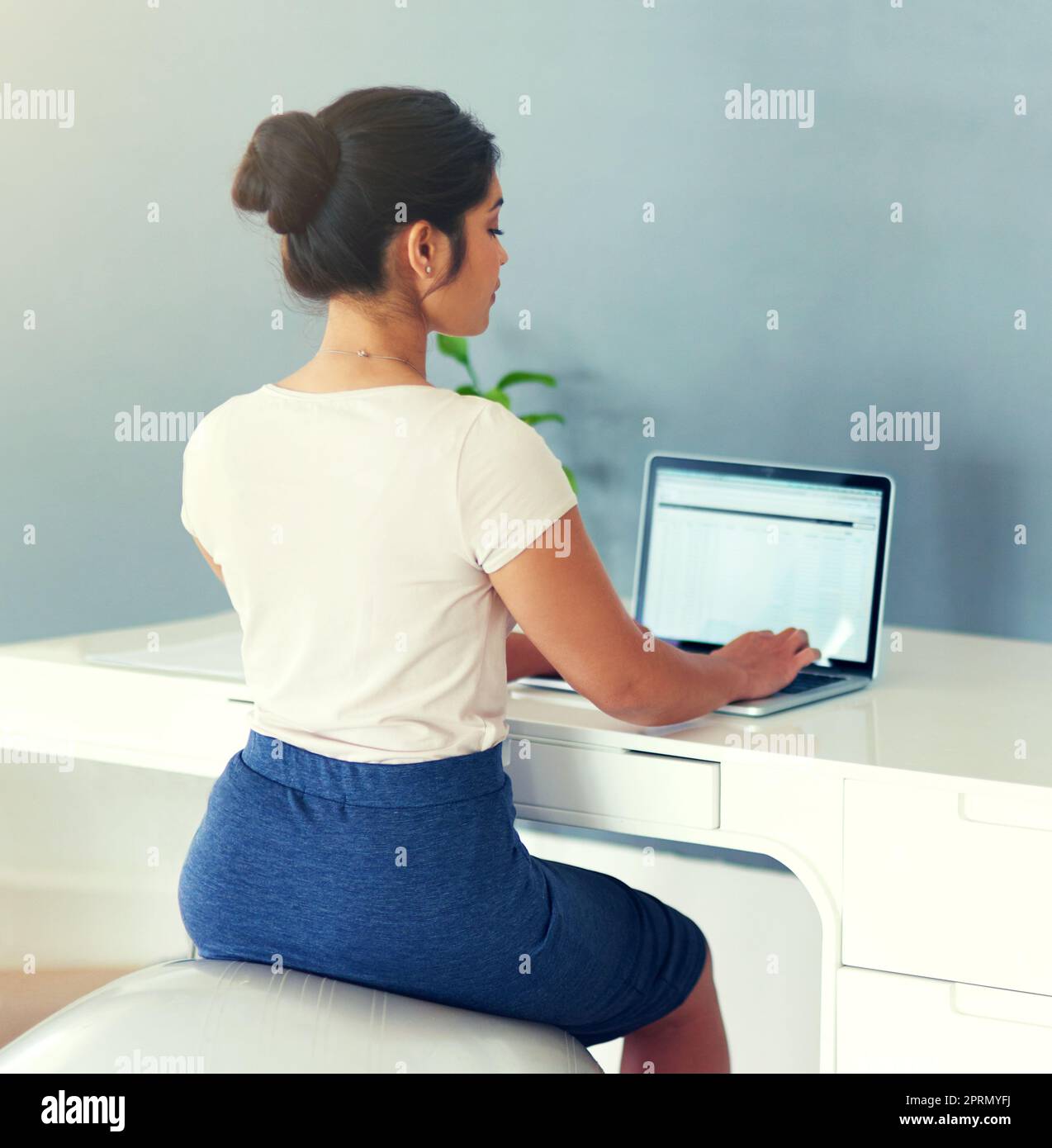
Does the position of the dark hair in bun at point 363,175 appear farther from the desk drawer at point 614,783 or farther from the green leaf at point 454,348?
the green leaf at point 454,348

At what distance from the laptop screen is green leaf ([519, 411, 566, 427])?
0.72 feet

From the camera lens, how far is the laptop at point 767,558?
4.69 feet

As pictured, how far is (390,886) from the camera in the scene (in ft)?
3.33

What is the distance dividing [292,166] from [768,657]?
648 mm

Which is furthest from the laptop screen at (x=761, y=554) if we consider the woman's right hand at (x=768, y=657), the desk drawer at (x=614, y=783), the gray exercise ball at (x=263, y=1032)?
the gray exercise ball at (x=263, y=1032)

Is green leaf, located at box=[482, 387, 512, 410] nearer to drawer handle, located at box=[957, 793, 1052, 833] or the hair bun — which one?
the hair bun

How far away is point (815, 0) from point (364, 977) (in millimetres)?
1253

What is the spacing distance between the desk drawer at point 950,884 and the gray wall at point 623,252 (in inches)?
25.1

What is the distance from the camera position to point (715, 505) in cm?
153

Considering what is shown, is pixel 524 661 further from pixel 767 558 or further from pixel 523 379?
pixel 523 379

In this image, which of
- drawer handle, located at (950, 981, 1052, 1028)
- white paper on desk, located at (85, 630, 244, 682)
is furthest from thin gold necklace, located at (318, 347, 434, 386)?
drawer handle, located at (950, 981, 1052, 1028)

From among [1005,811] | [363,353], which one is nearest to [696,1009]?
[1005,811]
